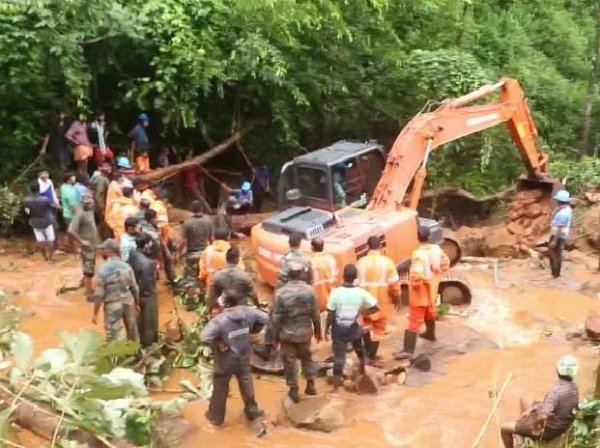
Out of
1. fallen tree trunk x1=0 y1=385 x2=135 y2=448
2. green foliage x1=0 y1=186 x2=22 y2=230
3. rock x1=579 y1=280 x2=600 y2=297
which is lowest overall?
rock x1=579 y1=280 x2=600 y2=297

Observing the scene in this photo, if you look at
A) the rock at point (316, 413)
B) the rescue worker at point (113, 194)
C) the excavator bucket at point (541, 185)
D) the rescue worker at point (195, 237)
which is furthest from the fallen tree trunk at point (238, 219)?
the rock at point (316, 413)

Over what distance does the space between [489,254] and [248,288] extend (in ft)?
22.7

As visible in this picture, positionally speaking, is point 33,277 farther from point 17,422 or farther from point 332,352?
point 17,422

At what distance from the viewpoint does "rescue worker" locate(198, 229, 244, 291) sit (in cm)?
1038

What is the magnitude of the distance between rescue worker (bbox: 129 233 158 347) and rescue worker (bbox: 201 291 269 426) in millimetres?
1546

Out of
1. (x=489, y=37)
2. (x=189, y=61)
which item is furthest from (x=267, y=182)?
(x=489, y=37)

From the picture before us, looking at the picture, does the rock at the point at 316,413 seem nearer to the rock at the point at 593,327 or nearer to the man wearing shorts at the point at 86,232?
the rock at the point at 593,327

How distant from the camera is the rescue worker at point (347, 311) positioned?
9203 mm

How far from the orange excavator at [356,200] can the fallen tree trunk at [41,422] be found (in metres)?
6.72

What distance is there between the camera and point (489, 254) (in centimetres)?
1518

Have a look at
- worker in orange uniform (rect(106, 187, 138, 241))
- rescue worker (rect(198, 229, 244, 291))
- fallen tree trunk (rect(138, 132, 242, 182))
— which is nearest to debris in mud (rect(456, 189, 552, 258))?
fallen tree trunk (rect(138, 132, 242, 182))

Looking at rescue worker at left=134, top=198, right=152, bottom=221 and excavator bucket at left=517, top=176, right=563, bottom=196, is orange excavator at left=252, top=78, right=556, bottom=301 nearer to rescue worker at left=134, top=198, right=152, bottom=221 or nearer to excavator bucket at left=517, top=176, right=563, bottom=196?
rescue worker at left=134, top=198, right=152, bottom=221

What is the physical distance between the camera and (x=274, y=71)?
14961mm

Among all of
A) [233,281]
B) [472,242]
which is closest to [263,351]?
[233,281]
